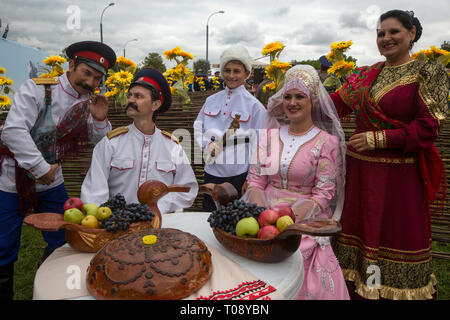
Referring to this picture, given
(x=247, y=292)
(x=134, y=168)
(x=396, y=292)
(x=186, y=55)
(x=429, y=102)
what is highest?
(x=186, y=55)

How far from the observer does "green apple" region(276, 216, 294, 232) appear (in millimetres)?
1537

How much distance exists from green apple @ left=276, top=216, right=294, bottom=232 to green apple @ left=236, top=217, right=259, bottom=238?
0.36 feet

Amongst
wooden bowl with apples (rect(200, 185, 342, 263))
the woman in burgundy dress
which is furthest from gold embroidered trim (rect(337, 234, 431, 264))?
wooden bowl with apples (rect(200, 185, 342, 263))

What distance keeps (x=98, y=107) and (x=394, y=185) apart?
8.00 ft

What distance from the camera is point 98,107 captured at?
8.69ft

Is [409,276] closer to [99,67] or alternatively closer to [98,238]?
[98,238]

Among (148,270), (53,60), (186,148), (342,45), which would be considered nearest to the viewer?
(148,270)

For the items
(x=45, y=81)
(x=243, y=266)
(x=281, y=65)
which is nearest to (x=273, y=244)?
(x=243, y=266)

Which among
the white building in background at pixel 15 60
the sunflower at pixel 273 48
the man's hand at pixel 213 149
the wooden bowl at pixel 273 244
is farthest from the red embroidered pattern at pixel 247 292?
the white building in background at pixel 15 60

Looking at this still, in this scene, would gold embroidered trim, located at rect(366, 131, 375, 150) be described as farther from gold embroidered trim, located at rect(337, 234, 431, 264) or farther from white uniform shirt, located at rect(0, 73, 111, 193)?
white uniform shirt, located at rect(0, 73, 111, 193)

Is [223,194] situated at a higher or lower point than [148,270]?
higher

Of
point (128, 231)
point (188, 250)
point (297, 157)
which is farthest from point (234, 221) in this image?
point (297, 157)

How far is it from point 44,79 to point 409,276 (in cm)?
314

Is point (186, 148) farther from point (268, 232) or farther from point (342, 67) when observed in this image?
point (268, 232)
